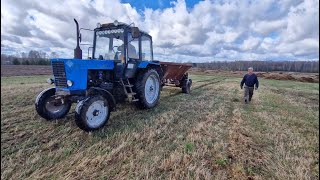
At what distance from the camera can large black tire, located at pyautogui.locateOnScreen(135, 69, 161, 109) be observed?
7.72m

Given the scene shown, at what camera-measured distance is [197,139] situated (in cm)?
534

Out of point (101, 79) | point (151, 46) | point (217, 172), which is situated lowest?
point (217, 172)

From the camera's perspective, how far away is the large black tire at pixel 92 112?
5.33 m

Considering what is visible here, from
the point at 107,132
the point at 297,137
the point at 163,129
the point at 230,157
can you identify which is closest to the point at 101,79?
the point at 107,132

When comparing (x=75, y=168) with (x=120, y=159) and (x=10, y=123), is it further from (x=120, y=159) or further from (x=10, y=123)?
(x=10, y=123)

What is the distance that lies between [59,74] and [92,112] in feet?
4.68

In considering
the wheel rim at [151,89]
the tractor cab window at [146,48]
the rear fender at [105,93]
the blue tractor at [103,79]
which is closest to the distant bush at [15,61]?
the tractor cab window at [146,48]

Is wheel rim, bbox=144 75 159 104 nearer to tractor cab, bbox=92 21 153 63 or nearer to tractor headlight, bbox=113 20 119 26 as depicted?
tractor cab, bbox=92 21 153 63

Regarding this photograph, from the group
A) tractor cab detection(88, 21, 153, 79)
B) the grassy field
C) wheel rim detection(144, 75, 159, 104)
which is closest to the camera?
the grassy field

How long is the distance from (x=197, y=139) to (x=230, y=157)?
0.96 m

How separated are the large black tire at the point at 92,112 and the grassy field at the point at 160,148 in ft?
0.63

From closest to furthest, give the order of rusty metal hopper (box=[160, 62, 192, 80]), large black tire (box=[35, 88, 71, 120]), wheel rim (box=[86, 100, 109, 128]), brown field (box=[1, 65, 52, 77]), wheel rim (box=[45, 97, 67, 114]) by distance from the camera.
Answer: wheel rim (box=[86, 100, 109, 128])
large black tire (box=[35, 88, 71, 120])
wheel rim (box=[45, 97, 67, 114])
rusty metal hopper (box=[160, 62, 192, 80])
brown field (box=[1, 65, 52, 77])

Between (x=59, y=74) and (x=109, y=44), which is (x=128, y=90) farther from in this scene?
(x=59, y=74)

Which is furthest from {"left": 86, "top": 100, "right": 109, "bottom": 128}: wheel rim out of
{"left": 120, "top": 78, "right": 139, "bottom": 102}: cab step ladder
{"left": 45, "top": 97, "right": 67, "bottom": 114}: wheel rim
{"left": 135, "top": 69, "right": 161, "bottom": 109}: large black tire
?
{"left": 135, "top": 69, "right": 161, "bottom": 109}: large black tire
